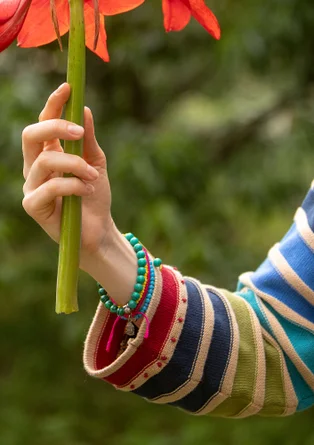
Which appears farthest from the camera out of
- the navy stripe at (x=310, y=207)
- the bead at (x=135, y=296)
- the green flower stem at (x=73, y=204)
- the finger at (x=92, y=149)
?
the navy stripe at (x=310, y=207)

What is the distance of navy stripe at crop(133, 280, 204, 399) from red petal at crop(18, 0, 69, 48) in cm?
34

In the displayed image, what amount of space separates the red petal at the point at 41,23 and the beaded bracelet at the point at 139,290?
256 mm

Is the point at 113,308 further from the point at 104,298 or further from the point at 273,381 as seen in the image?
the point at 273,381

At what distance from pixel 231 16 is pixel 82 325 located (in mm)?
815

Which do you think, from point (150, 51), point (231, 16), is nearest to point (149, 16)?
point (150, 51)

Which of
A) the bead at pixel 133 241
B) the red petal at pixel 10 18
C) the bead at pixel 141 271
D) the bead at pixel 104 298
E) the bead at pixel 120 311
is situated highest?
the red petal at pixel 10 18

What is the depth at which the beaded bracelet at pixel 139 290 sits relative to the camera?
83cm

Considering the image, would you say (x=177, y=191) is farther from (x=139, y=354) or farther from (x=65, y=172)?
(x=65, y=172)

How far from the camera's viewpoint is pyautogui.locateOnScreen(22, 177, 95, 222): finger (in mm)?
642

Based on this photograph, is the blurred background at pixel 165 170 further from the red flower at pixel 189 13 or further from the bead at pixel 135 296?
the red flower at pixel 189 13

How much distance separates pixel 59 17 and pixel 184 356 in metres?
0.39

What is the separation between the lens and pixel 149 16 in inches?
81.2

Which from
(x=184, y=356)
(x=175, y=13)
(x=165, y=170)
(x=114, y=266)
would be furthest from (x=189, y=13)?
(x=165, y=170)

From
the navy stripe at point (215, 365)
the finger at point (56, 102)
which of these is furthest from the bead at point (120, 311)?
the finger at point (56, 102)
